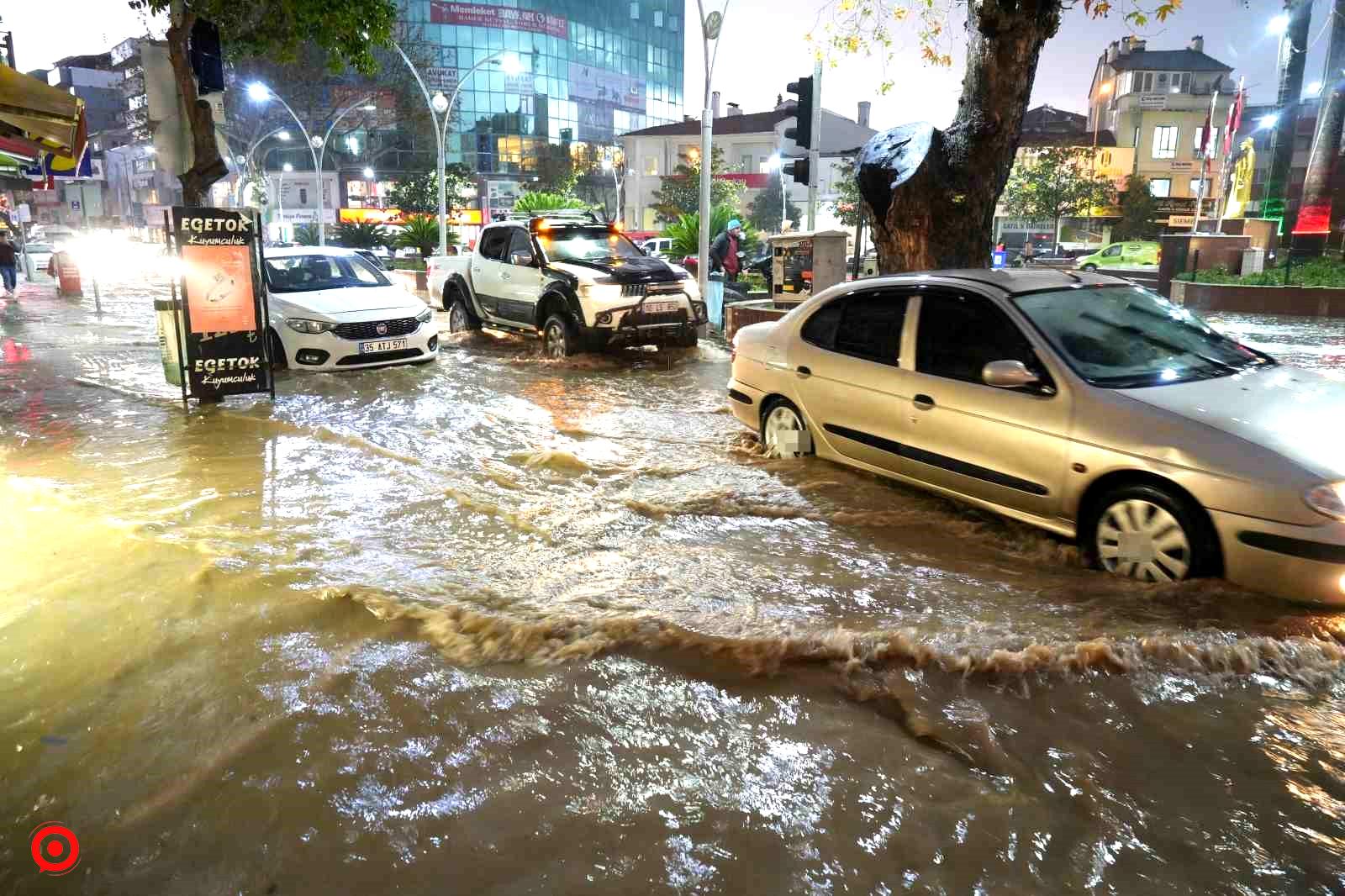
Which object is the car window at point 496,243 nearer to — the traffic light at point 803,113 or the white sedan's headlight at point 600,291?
the white sedan's headlight at point 600,291

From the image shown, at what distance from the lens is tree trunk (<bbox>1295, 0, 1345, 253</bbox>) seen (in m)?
25.6

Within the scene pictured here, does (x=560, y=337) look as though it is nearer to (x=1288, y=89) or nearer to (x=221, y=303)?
(x=221, y=303)

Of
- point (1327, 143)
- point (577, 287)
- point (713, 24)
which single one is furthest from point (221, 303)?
point (1327, 143)

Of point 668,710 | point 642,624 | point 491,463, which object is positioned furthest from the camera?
point 491,463

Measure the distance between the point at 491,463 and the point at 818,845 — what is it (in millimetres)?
5171

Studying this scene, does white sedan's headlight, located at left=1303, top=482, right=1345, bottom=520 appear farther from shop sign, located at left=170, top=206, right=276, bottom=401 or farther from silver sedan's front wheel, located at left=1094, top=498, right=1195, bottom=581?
shop sign, located at left=170, top=206, right=276, bottom=401

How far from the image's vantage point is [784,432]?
7.05m

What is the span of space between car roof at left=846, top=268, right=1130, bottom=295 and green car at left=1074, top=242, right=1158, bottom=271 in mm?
31770

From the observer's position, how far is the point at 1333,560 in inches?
158

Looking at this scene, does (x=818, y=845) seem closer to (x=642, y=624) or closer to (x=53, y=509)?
(x=642, y=624)

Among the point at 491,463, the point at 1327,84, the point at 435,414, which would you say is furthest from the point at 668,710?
the point at 1327,84

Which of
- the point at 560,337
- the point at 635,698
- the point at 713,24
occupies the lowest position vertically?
the point at 635,698

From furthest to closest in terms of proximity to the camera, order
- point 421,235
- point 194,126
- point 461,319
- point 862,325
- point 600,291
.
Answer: point 421,235 → point 461,319 → point 600,291 → point 194,126 → point 862,325

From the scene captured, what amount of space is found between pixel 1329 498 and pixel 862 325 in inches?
117
